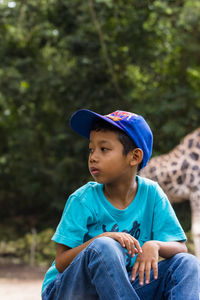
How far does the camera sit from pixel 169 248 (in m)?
2.07

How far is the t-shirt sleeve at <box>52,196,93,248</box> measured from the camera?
2.06m

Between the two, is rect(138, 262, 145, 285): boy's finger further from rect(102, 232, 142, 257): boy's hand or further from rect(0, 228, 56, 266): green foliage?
rect(0, 228, 56, 266): green foliage

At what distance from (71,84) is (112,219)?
7120 mm

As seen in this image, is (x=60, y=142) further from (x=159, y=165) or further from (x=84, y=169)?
(x=159, y=165)

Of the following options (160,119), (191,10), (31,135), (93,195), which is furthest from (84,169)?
(93,195)

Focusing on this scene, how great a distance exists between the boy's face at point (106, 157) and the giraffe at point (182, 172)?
412 centimetres

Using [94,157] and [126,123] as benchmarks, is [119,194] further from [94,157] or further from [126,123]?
A: [126,123]

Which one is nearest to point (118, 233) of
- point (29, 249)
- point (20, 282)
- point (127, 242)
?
point (127, 242)

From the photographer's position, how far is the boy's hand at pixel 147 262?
1.93 meters

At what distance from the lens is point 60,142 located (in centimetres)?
922

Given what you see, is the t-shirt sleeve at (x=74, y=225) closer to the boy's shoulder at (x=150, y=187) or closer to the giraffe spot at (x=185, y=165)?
the boy's shoulder at (x=150, y=187)

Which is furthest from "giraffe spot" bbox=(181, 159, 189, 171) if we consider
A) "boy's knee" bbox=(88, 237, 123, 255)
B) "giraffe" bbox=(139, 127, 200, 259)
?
"boy's knee" bbox=(88, 237, 123, 255)

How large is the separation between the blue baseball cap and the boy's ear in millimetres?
22

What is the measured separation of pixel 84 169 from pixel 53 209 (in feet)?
4.08
